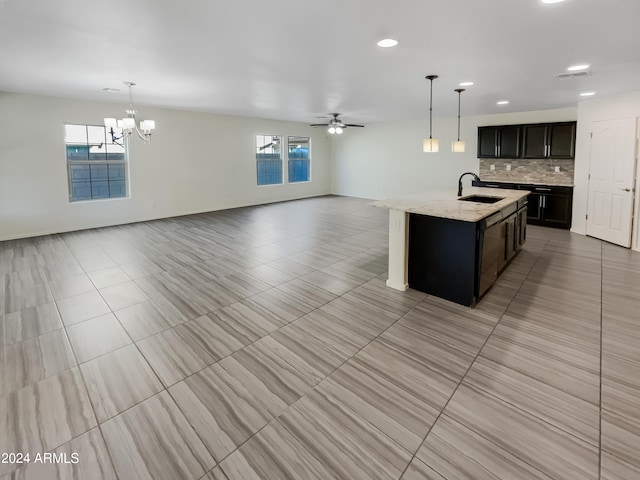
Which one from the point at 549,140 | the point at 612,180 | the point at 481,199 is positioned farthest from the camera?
the point at 549,140

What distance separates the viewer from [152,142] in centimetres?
762

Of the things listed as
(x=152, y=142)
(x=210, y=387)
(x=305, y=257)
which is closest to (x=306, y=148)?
(x=152, y=142)

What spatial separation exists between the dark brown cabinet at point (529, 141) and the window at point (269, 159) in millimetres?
5687

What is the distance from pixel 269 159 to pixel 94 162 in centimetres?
474

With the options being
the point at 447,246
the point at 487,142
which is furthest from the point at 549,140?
the point at 447,246

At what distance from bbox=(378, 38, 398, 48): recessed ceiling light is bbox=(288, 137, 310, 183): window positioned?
787 centimetres

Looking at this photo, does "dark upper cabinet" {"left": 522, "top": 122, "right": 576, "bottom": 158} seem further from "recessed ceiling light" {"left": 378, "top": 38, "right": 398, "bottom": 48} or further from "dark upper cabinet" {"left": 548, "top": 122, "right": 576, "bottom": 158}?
"recessed ceiling light" {"left": 378, "top": 38, "right": 398, "bottom": 48}

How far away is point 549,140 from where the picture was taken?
6961 mm

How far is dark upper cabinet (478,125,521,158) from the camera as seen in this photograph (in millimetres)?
7444

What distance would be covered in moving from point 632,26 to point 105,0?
13.1 feet

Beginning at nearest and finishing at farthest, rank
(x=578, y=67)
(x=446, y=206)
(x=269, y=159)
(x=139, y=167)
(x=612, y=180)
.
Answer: (x=446, y=206) < (x=578, y=67) < (x=612, y=180) < (x=139, y=167) < (x=269, y=159)

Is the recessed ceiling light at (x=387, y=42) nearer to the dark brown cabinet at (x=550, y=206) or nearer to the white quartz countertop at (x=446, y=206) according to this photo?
the white quartz countertop at (x=446, y=206)

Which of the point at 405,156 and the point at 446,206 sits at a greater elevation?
the point at 405,156

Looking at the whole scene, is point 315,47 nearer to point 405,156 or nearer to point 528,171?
point 528,171
